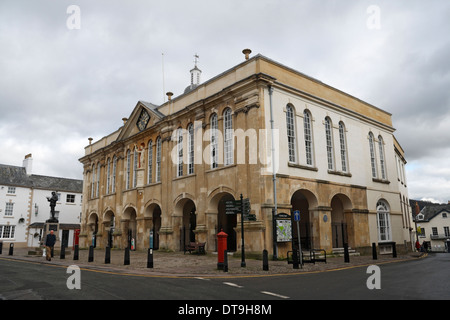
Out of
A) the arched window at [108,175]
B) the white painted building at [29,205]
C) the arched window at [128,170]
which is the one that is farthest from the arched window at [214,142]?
the white painted building at [29,205]

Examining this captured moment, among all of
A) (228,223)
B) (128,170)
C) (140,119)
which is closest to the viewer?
(228,223)

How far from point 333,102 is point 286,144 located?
6.17m

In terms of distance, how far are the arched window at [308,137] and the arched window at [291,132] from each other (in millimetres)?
1159

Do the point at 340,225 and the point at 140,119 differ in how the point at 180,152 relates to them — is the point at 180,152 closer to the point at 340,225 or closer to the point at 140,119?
the point at 140,119

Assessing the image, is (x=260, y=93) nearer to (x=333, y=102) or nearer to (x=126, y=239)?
(x=333, y=102)

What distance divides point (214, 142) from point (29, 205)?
113 feet

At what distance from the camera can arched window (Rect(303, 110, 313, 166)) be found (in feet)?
68.6

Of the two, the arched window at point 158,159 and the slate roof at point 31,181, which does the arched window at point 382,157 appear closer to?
the arched window at point 158,159

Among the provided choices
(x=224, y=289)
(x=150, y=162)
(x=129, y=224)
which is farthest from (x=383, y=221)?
(x=224, y=289)

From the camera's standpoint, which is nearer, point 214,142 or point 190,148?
point 214,142

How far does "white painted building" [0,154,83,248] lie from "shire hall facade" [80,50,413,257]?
1995 cm

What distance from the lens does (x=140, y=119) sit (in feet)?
97.2

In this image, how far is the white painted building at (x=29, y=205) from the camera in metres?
42.8
